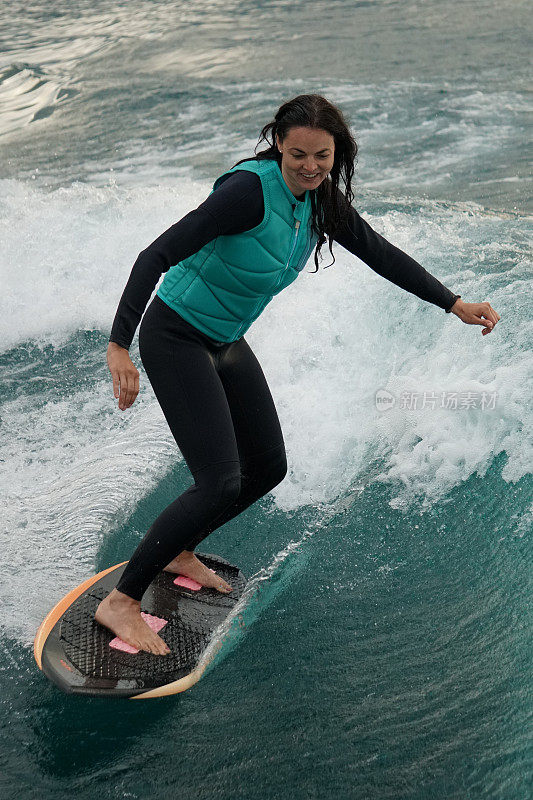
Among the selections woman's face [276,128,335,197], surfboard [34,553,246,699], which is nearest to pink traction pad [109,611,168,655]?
surfboard [34,553,246,699]

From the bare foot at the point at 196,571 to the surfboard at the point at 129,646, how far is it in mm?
28

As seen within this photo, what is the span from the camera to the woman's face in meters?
2.64

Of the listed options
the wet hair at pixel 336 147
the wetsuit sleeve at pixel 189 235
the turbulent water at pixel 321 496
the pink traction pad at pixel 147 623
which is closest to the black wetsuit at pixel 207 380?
the wetsuit sleeve at pixel 189 235

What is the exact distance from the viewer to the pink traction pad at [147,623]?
10.3 feet

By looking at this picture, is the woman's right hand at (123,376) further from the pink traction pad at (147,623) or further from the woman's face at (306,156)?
the pink traction pad at (147,623)

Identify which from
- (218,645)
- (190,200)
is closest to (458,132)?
(190,200)

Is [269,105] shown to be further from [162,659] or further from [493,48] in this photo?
[162,659]

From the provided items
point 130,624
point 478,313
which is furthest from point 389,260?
point 130,624

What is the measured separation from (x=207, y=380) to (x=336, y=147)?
35.1 inches

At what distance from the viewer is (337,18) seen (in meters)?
16.6

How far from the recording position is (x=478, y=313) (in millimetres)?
3111

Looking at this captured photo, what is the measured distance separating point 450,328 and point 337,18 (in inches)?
531

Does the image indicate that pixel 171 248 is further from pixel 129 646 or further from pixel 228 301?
pixel 129 646

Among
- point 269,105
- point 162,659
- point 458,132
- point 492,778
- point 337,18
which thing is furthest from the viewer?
point 337,18
